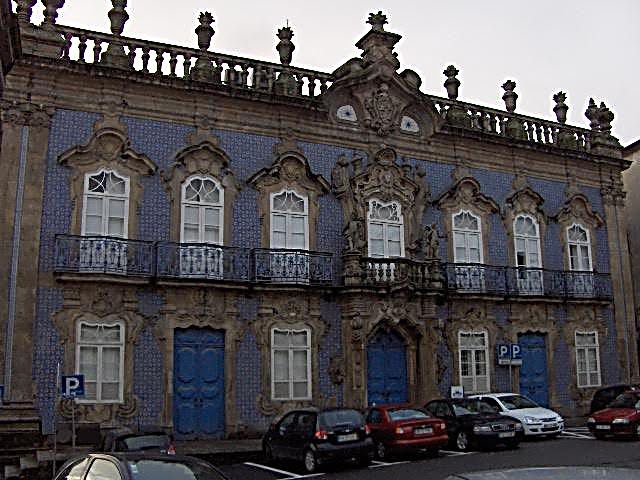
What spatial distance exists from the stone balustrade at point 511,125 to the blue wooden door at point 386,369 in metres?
7.24

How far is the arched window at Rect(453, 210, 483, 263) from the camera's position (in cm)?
2233

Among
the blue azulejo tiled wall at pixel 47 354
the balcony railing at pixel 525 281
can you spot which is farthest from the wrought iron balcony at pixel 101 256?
the balcony railing at pixel 525 281

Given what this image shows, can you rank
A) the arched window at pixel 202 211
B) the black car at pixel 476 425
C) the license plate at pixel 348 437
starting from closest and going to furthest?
the license plate at pixel 348 437 < the black car at pixel 476 425 < the arched window at pixel 202 211

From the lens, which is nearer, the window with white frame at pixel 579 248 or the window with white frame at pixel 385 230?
the window with white frame at pixel 385 230

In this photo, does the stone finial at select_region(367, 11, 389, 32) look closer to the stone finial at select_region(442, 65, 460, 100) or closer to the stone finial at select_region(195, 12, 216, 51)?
the stone finial at select_region(442, 65, 460, 100)

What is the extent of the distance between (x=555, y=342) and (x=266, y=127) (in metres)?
11.3

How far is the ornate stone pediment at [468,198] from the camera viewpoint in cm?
2250

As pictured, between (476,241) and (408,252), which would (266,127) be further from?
(476,241)

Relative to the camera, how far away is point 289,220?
65.8 feet

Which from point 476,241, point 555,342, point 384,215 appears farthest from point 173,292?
point 555,342

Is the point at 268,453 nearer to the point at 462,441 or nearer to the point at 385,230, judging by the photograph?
the point at 462,441

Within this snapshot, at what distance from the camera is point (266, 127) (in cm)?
2031

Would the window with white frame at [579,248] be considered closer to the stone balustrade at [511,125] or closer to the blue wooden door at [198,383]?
the stone balustrade at [511,125]

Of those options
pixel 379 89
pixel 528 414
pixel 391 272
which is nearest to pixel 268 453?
pixel 528 414
